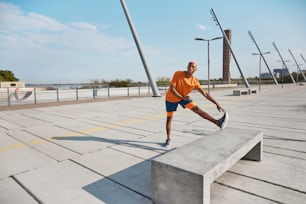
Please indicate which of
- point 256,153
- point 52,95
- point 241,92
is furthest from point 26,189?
point 241,92

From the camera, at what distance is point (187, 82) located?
4219 mm

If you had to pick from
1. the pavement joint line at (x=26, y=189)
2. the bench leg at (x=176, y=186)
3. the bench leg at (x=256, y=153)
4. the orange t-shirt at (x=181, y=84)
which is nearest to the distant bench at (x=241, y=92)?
the orange t-shirt at (x=181, y=84)

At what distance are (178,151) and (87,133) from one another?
3.90 m

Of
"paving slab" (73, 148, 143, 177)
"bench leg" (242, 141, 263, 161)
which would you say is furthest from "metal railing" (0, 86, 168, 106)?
"bench leg" (242, 141, 263, 161)

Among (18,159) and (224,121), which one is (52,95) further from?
(224,121)

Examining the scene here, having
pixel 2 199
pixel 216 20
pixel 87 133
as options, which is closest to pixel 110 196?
pixel 2 199

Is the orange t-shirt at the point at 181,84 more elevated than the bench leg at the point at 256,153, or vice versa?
the orange t-shirt at the point at 181,84

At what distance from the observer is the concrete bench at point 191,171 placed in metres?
2.12

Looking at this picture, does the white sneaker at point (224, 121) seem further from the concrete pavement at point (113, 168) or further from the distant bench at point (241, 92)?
the distant bench at point (241, 92)

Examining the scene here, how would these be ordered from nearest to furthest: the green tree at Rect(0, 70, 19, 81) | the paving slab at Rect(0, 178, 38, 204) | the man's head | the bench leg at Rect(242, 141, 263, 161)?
the paving slab at Rect(0, 178, 38, 204) → the bench leg at Rect(242, 141, 263, 161) → the man's head → the green tree at Rect(0, 70, 19, 81)

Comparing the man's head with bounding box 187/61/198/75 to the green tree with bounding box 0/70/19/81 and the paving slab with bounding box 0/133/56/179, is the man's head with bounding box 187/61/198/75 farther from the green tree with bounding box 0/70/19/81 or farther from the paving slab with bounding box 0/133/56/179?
the green tree with bounding box 0/70/19/81

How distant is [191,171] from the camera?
2148 mm

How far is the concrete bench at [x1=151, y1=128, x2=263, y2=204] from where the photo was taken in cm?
212

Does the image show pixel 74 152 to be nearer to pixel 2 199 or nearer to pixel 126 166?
pixel 126 166
